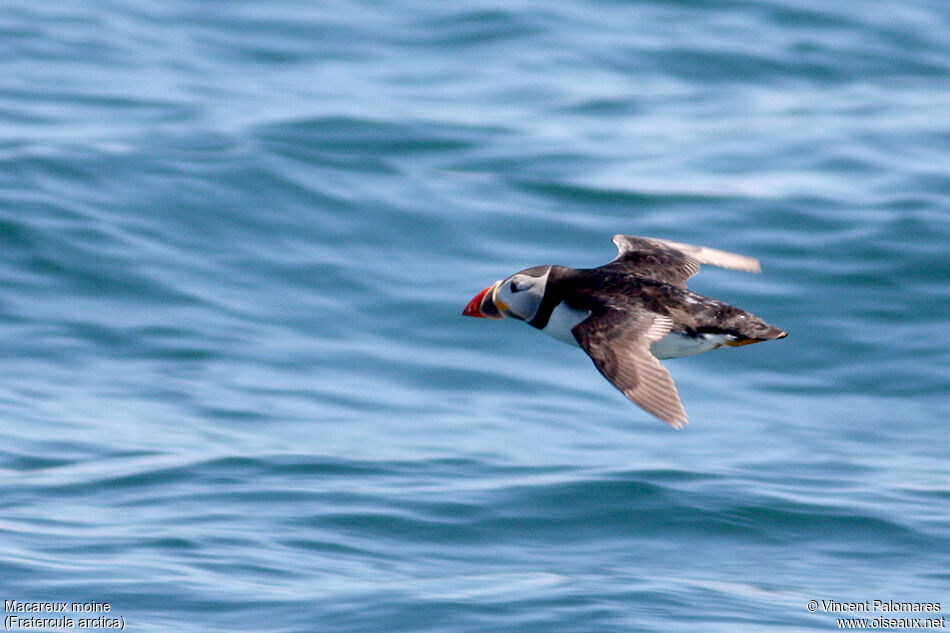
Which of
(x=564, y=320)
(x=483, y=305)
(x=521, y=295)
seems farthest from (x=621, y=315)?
(x=483, y=305)

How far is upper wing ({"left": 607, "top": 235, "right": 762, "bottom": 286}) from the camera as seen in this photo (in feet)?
24.8

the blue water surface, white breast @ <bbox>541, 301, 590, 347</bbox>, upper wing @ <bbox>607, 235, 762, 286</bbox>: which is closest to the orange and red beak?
white breast @ <bbox>541, 301, 590, 347</bbox>

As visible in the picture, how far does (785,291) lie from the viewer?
12305 mm

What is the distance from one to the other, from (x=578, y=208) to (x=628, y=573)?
21.6 feet

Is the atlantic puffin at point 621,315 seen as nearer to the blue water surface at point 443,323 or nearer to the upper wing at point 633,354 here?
the upper wing at point 633,354

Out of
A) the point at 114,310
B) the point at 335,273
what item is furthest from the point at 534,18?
the point at 114,310

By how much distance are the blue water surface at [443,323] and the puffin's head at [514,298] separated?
1.56 metres

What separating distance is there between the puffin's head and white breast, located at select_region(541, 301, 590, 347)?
0.11 metres

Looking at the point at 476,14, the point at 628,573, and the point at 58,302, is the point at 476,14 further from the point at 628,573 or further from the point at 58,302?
the point at 628,573

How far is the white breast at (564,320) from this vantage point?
21.8 feet

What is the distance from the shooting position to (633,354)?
6.19m

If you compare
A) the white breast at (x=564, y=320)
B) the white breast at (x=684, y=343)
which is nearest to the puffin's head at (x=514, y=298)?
the white breast at (x=564, y=320)

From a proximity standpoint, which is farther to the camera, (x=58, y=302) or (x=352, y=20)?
(x=352, y=20)

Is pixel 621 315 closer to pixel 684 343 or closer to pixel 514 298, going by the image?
pixel 684 343
